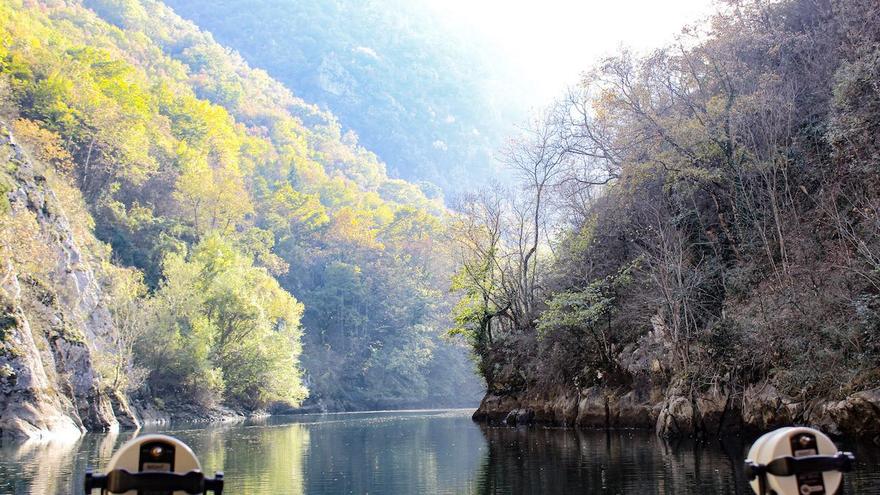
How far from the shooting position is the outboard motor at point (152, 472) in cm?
472

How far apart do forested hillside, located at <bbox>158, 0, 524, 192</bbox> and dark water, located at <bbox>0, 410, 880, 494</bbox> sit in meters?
138

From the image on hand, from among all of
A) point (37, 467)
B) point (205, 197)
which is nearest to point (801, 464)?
point (37, 467)

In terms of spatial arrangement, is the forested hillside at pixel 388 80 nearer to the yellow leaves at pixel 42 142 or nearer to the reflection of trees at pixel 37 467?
the yellow leaves at pixel 42 142

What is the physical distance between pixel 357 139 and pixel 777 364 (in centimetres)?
14381

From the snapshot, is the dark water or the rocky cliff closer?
the dark water

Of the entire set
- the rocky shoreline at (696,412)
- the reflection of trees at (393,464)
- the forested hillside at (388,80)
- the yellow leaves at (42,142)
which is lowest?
the reflection of trees at (393,464)

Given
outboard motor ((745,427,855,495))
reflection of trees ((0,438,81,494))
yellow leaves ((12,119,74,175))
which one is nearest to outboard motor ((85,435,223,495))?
outboard motor ((745,427,855,495))

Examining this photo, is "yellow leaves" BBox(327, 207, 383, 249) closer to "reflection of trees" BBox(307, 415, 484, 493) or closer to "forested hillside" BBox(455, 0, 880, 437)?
"forested hillside" BBox(455, 0, 880, 437)

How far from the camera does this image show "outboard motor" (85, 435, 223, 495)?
186 inches

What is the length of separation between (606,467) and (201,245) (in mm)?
49050

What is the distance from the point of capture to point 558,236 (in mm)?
38531

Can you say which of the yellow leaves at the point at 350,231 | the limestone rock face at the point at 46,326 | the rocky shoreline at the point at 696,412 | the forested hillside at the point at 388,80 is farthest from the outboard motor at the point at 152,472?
the forested hillside at the point at 388,80

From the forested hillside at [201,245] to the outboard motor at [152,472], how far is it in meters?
28.5

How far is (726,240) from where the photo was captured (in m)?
25.9
